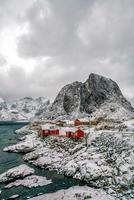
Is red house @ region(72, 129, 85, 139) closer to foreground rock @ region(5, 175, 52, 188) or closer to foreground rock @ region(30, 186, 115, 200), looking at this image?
foreground rock @ region(5, 175, 52, 188)

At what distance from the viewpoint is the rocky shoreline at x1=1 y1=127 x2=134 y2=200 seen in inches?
1764

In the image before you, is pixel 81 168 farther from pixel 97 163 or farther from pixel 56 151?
pixel 56 151

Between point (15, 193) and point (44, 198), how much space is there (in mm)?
6321

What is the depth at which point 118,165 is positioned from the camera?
166ft

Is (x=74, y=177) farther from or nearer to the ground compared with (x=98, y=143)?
nearer to the ground

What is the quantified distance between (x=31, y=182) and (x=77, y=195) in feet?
37.7

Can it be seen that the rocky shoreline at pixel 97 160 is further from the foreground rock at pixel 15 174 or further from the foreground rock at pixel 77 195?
the foreground rock at pixel 15 174

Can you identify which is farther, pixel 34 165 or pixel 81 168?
pixel 34 165

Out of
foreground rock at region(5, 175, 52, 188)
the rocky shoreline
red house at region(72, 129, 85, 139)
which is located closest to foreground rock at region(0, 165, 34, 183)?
foreground rock at region(5, 175, 52, 188)

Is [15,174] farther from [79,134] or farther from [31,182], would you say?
[79,134]

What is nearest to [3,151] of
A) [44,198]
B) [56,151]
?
[56,151]

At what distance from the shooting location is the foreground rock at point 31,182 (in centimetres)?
4611

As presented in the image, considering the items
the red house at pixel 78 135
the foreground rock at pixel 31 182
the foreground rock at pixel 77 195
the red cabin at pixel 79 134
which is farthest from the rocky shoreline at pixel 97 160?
the foreground rock at pixel 31 182

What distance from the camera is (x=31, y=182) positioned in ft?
155
